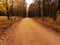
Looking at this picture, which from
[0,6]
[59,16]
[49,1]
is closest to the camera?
[59,16]

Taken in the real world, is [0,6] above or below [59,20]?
above

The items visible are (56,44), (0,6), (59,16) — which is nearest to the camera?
A: (56,44)

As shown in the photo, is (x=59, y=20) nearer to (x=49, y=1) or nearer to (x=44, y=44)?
(x=44, y=44)

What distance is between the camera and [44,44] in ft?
30.7

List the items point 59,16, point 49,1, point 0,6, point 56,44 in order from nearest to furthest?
point 56,44 → point 59,16 → point 0,6 → point 49,1

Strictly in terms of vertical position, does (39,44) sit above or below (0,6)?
below

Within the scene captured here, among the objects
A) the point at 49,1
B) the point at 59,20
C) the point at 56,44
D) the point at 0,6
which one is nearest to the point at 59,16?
the point at 59,20

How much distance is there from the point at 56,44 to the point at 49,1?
3738 centimetres

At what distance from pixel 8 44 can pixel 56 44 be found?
2688 mm

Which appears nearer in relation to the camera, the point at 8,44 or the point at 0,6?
the point at 8,44

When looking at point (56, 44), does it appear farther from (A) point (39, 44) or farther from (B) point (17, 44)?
(B) point (17, 44)

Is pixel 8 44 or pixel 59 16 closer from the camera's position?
pixel 8 44

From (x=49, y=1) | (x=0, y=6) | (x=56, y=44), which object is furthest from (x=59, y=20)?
(x=49, y=1)

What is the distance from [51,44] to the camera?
30.3 ft
